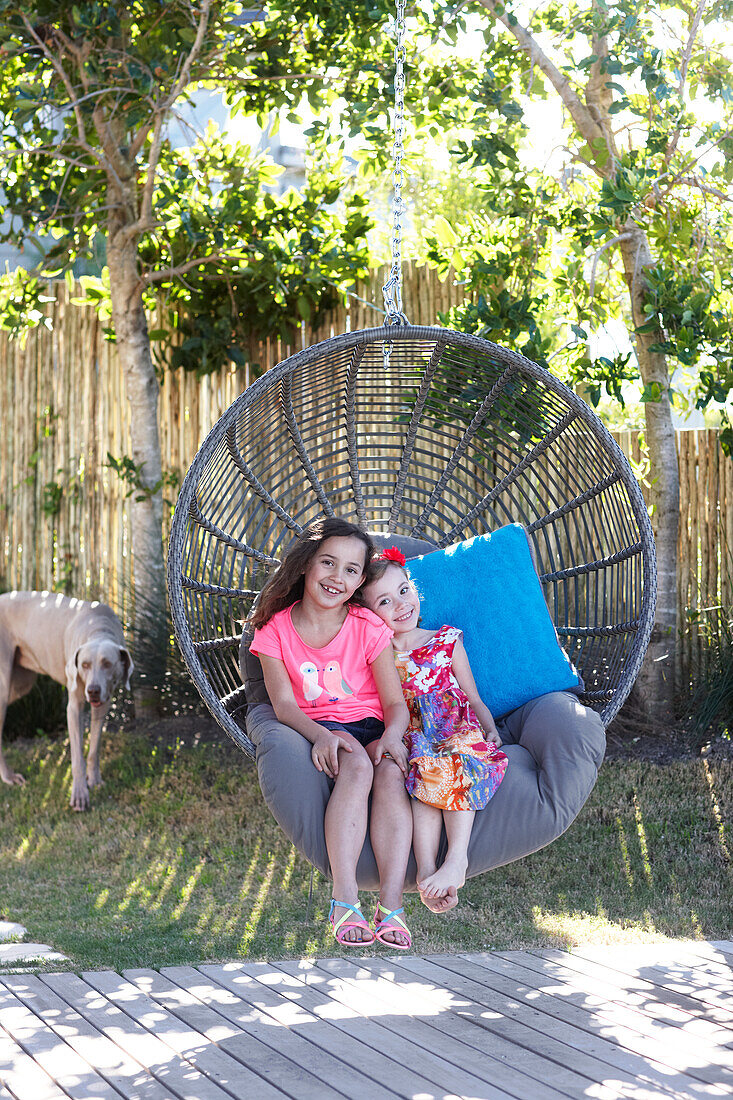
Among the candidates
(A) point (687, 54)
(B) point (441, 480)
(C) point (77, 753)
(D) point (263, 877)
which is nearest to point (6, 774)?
(C) point (77, 753)

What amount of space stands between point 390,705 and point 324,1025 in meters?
0.74

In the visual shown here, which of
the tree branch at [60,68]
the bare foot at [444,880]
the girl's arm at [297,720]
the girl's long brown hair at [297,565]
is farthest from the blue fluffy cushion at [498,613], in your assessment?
the tree branch at [60,68]

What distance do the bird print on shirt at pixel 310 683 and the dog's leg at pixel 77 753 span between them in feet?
6.49

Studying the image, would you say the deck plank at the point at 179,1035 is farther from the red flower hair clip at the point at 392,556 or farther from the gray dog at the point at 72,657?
the gray dog at the point at 72,657

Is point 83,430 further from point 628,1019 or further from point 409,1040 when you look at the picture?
point 628,1019

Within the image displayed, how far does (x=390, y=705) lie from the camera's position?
2689mm

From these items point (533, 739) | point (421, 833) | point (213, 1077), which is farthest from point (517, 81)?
point (213, 1077)

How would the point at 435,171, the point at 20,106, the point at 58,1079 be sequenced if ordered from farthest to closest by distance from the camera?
the point at 435,171, the point at 20,106, the point at 58,1079

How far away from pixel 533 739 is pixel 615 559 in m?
0.66

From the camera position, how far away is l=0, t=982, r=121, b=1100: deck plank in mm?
2217

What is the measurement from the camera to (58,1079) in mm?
2268

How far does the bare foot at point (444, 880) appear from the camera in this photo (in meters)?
2.22


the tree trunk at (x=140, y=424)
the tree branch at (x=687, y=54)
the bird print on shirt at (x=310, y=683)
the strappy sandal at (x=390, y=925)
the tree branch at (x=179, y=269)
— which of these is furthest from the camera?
the tree trunk at (x=140, y=424)

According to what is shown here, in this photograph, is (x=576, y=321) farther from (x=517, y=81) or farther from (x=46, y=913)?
(x=46, y=913)
